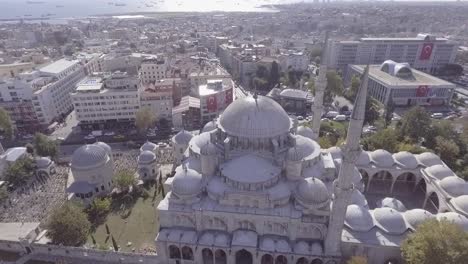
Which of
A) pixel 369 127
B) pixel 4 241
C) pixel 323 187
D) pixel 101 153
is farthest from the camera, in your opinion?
pixel 369 127

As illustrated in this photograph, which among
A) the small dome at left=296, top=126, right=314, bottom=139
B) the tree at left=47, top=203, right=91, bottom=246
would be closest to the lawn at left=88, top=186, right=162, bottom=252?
the tree at left=47, top=203, right=91, bottom=246

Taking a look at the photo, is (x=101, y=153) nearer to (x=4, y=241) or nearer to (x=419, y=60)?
(x=4, y=241)

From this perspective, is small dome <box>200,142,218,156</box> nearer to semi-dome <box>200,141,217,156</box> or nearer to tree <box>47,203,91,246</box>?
semi-dome <box>200,141,217,156</box>

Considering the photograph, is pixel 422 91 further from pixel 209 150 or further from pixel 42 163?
pixel 42 163

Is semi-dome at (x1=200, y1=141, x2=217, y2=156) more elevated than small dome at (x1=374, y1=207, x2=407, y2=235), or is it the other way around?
semi-dome at (x1=200, y1=141, x2=217, y2=156)

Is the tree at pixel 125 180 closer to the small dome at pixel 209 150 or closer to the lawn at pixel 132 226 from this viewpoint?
the lawn at pixel 132 226

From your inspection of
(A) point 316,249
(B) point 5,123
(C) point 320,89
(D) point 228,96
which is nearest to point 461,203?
(A) point 316,249

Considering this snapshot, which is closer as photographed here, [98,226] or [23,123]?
[98,226]

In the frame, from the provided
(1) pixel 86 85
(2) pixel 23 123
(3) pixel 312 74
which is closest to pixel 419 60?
(3) pixel 312 74
